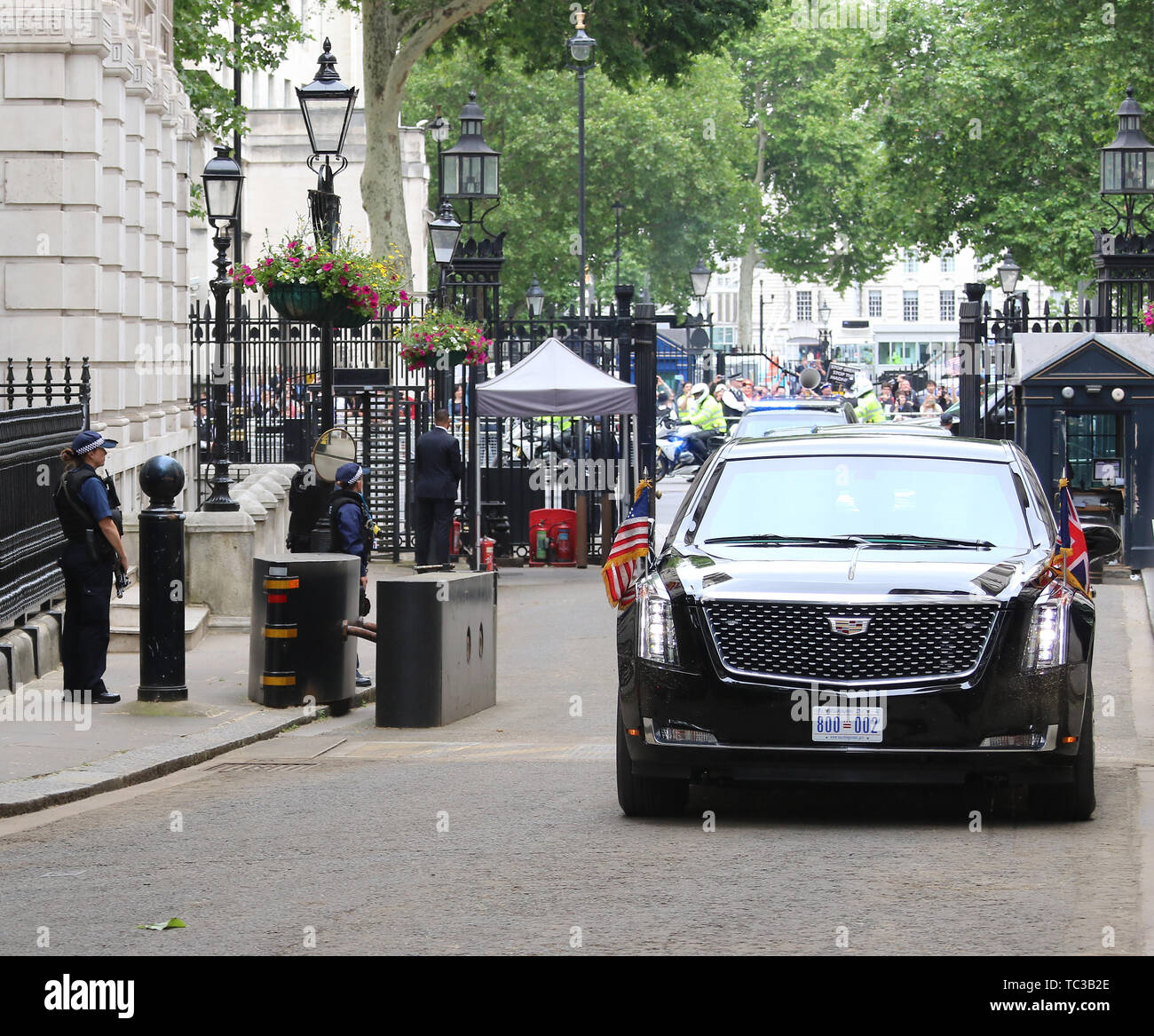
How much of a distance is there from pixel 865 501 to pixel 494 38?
3036 cm

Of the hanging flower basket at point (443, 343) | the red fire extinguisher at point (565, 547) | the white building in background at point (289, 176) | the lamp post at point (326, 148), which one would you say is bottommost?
the red fire extinguisher at point (565, 547)

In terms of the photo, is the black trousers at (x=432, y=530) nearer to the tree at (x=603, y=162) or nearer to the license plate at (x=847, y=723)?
the license plate at (x=847, y=723)

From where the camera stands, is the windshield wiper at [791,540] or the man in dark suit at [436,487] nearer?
the windshield wiper at [791,540]

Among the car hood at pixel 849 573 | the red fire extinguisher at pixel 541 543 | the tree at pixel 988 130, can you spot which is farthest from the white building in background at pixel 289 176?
the car hood at pixel 849 573

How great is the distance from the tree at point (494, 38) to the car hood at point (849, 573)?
88.2 ft

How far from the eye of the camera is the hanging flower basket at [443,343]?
22.8 m

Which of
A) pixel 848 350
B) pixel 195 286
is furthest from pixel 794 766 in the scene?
pixel 848 350

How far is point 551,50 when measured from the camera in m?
37.3

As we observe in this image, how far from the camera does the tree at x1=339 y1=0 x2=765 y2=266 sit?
3450 cm

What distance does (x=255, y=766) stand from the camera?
11125 millimetres

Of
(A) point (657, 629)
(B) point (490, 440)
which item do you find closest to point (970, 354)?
(B) point (490, 440)

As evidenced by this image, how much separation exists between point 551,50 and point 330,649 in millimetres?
25760

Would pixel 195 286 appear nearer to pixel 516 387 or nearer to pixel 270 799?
pixel 516 387

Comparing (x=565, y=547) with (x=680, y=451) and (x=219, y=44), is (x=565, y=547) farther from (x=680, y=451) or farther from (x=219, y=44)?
(x=680, y=451)
